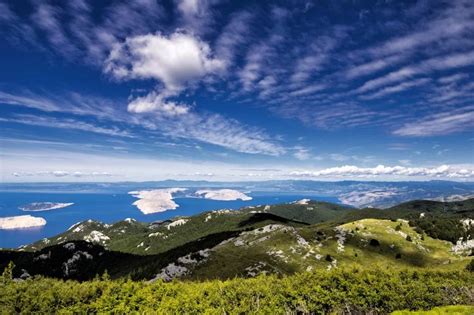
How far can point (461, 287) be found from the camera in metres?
64.1

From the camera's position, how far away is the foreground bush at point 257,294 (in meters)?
45.5

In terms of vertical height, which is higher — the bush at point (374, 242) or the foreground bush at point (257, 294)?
the foreground bush at point (257, 294)

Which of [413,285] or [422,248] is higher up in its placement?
[413,285]

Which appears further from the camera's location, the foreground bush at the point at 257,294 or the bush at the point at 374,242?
the bush at the point at 374,242

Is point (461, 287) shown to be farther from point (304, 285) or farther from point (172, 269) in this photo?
point (172, 269)

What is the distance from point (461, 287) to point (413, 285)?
43.1 ft

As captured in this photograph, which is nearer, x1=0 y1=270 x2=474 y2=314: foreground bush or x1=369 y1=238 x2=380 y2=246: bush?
x1=0 y1=270 x2=474 y2=314: foreground bush

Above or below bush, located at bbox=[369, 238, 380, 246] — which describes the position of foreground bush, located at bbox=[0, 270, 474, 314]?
above

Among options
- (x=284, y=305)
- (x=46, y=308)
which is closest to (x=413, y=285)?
(x=284, y=305)

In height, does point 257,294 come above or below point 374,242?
above

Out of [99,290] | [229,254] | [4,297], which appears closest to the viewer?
[4,297]

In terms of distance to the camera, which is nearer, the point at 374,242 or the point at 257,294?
the point at 257,294

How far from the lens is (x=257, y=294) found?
179ft

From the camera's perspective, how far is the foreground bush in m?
45.5
